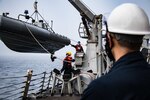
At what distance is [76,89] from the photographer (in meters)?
10.9

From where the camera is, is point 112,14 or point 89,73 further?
point 89,73

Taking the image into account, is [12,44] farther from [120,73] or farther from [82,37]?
[120,73]

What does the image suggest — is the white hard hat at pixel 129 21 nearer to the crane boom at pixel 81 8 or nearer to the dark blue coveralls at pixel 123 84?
the dark blue coveralls at pixel 123 84

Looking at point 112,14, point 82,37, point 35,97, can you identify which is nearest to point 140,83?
point 112,14

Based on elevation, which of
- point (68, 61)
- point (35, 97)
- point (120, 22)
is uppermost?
point (120, 22)

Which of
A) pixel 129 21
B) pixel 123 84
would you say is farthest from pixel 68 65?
pixel 123 84

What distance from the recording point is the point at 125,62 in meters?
1.29

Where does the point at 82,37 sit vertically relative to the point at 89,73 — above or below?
above

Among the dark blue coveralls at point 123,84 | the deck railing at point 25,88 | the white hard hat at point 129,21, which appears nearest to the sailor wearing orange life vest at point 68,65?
the deck railing at point 25,88

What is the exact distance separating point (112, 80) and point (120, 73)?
2.3 inches

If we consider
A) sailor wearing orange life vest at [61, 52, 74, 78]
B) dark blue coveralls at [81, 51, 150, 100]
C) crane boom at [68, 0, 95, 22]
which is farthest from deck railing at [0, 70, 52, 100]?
dark blue coveralls at [81, 51, 150, 100]

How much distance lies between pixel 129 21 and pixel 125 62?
9.3 inches

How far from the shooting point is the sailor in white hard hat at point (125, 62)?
1.20 m

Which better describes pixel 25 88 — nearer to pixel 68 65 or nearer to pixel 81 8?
pixel 68 65
